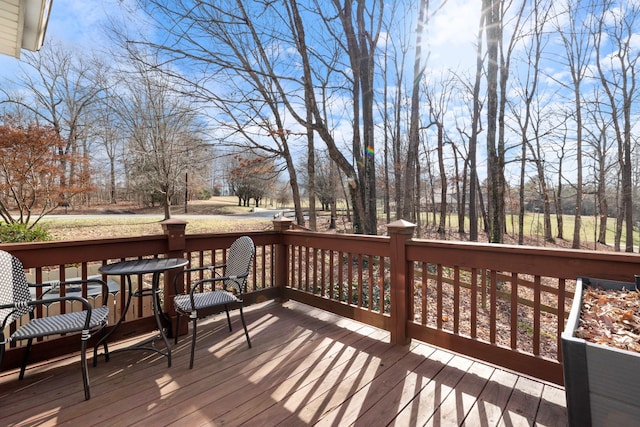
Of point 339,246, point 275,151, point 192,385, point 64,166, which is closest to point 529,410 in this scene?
point 339,246

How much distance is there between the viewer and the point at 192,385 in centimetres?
195

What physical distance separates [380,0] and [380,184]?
10.8m

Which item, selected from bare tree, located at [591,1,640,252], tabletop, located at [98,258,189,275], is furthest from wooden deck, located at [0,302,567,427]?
bare tree, located at [591,1,640,252]

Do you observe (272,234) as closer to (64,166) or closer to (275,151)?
(275,151)

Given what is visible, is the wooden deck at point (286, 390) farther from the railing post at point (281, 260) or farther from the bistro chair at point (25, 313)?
the railing post at point (281, 260)

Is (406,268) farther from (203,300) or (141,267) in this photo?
(141,267)

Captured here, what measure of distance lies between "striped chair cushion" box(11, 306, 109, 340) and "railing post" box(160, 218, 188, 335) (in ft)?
2.54

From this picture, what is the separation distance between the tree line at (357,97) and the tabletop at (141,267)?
309 cm

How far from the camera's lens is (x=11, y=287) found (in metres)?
1.80

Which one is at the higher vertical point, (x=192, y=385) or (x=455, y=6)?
(x=455, y=6)

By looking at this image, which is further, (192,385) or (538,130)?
(538,130)

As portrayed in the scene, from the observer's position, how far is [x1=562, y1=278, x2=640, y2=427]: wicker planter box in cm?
86

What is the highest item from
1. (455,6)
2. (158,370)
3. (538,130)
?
(455,6)

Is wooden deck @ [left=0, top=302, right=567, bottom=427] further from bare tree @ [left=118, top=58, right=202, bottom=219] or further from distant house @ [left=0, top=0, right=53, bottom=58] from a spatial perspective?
bare tree @ [left=118, top=58, right=202, bottom=219]
